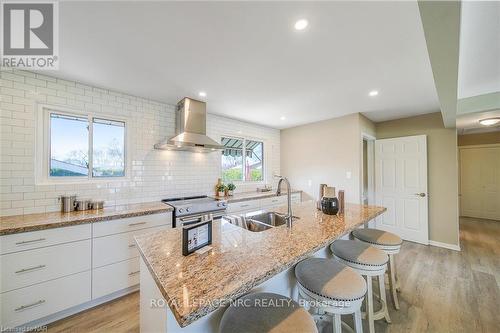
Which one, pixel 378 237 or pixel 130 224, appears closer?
pixel 378 237

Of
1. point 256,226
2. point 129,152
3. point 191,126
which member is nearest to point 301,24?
point 256,226

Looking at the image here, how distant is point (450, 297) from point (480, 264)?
135 cm

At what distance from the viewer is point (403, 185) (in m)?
3.83

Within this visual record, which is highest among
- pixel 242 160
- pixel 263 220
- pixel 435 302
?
pixel 242 160

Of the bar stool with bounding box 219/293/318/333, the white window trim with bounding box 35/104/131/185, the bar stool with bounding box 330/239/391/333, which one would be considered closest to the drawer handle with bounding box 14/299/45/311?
the white window trim with bounding box 35/104/131/185

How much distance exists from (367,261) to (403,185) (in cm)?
313

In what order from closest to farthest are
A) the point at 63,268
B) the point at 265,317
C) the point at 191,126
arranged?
1. the point at 265,317
2. the point at 63,268
3. the point at 191,126

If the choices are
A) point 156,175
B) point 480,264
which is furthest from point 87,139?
point 480,264

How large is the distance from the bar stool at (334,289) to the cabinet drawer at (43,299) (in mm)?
2070

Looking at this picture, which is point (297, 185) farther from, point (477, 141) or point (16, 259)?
point (477, 141)

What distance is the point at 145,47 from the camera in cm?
169

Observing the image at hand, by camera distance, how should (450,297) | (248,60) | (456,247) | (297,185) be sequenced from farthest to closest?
1. (297,185)
2. (456,247)
3. (450,297)
4. (248,60)

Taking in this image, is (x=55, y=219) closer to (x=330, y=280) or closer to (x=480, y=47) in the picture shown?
(x=330, y=280)

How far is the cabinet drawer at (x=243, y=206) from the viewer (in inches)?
123
